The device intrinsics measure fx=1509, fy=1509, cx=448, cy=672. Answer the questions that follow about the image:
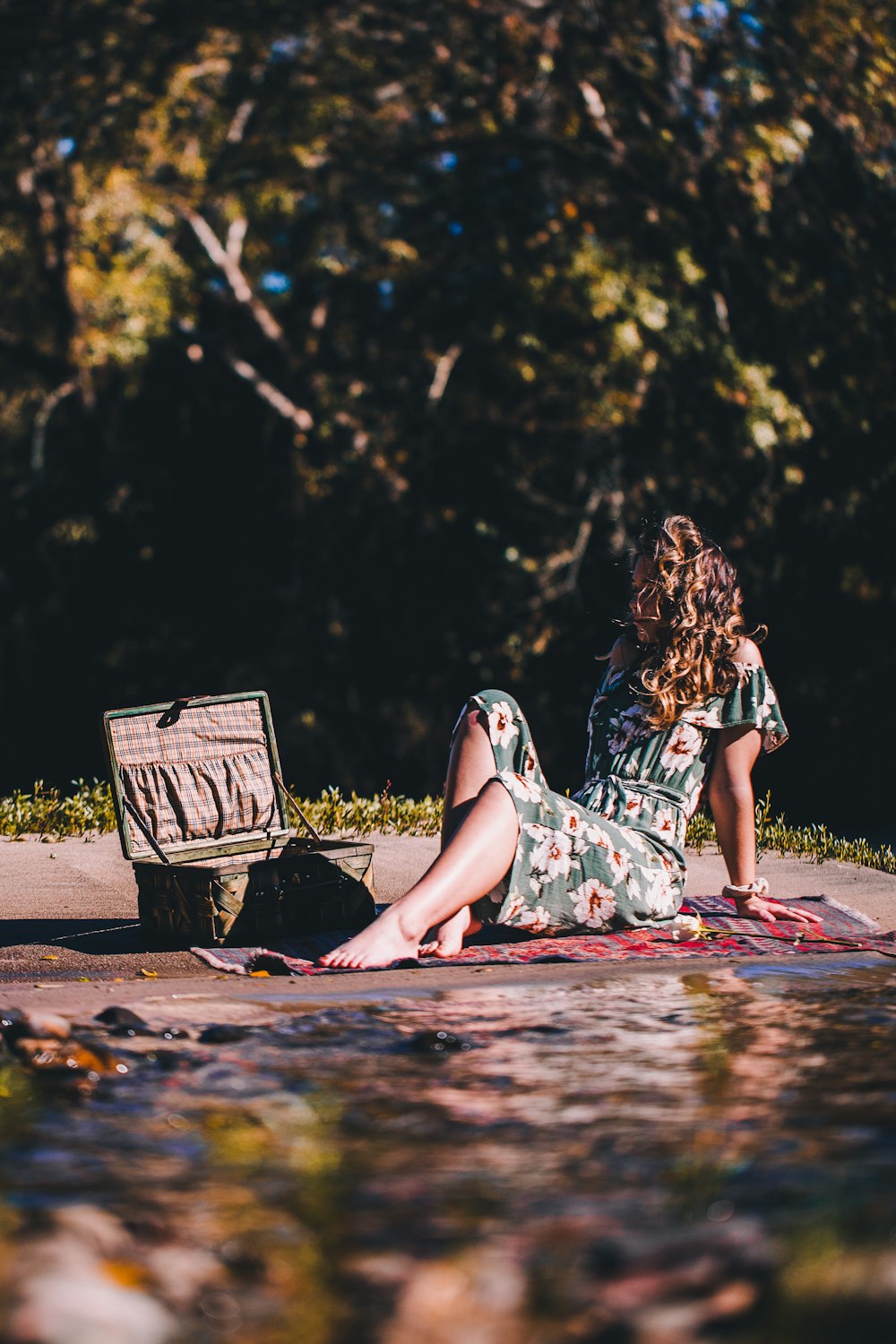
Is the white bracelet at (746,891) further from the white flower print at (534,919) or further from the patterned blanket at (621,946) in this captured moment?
the white flower print at (534,919)

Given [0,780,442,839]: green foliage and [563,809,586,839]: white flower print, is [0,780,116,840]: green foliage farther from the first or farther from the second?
[563,809,586,839]: white flower print

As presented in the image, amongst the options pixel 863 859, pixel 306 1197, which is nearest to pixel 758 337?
pixel 863 859

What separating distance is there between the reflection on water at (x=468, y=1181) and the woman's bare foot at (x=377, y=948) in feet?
1.22

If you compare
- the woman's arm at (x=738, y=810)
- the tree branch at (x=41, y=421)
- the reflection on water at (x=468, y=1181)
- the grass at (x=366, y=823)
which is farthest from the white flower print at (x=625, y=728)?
the tree branch at (x=41, y=421)

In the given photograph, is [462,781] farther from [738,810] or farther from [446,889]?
[738,810]

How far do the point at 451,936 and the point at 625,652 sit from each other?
1.14 m

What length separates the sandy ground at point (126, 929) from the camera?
398 centimetres

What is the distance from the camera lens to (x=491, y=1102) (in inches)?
118

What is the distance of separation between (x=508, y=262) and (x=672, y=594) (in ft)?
27.5

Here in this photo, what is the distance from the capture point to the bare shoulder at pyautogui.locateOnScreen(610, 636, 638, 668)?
196 inches

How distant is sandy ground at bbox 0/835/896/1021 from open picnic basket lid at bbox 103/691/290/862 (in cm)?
40

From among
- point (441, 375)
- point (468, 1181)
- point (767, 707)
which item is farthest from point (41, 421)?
point (468, 1181)

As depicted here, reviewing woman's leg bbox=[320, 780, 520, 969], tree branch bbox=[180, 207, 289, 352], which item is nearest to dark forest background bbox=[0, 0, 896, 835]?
tree branch bbox=[180, 207, 289, 352]

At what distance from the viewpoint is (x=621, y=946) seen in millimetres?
4566
